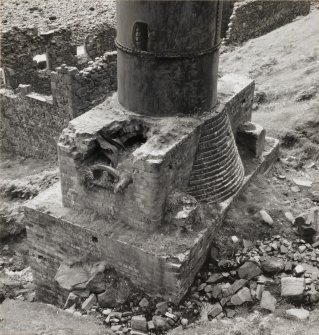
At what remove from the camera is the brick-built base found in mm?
6621

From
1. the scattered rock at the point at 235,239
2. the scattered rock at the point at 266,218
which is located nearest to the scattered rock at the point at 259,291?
the scattered rock at the point at 235,239

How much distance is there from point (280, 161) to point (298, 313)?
384 centimetres

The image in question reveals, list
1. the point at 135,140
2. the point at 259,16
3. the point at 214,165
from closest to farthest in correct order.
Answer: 1. the point at 135,140
2. the point at 214,165
3. the point at 259,16

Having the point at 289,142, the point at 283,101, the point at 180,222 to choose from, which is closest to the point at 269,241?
the point at 180,222

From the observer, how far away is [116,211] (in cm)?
708

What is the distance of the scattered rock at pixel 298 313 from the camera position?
20.9ft

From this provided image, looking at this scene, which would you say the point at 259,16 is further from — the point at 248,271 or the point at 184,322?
the point at 184,322

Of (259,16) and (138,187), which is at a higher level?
(138,187)

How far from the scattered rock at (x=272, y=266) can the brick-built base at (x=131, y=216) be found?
867mm

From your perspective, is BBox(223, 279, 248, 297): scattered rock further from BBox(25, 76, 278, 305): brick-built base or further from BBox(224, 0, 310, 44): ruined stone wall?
BBox(224, 0, 310, 44): ruined stone wall

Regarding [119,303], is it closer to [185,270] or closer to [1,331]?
[185,270]

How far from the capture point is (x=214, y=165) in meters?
7.61

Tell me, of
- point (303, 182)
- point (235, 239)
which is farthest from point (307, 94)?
point (235, 239)

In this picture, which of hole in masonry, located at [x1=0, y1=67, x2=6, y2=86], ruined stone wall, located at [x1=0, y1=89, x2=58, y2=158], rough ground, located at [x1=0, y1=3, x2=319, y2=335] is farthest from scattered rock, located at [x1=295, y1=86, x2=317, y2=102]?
hole in masonry, located at [x1=0, y1=67, x2=6, y2=86]
